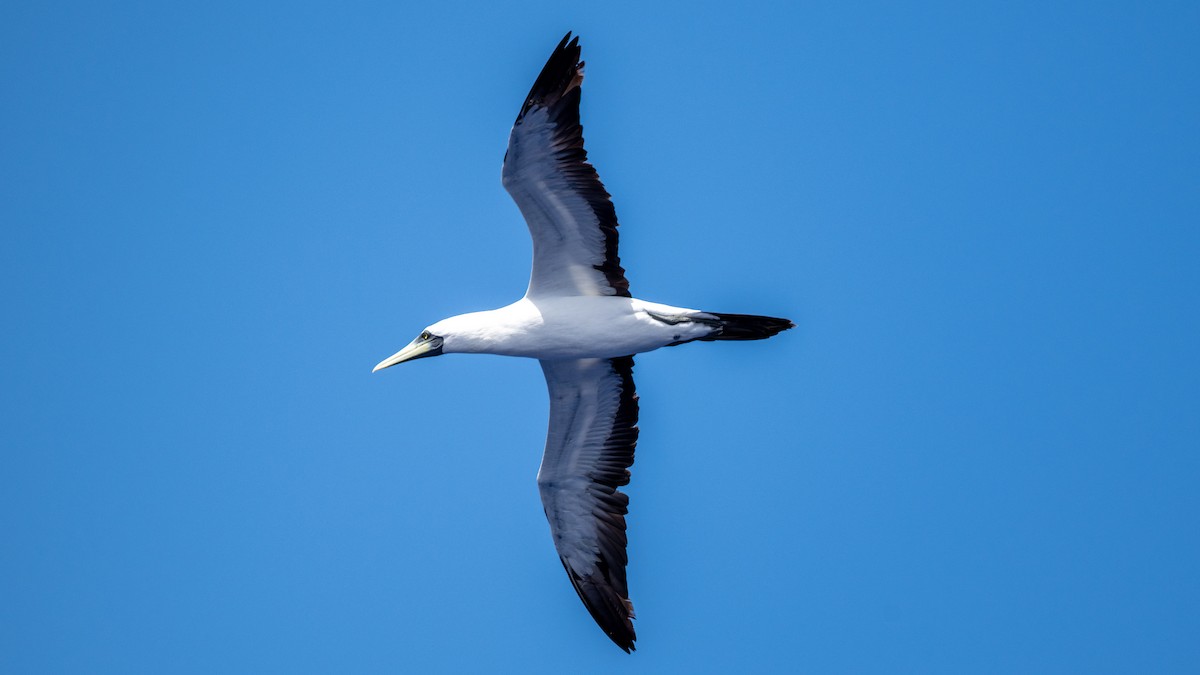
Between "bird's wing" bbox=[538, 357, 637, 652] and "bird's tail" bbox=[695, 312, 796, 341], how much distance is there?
162cm

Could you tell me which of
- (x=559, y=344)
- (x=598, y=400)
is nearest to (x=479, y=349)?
(x=559, y=344)

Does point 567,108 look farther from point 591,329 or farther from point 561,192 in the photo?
point 591,329

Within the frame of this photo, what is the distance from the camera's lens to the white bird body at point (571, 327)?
1482 centimetres

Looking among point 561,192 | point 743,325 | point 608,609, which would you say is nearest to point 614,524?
point 608,609

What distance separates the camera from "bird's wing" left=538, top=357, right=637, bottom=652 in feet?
53.1

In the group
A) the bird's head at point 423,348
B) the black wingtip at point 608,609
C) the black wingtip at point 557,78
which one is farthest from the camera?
the black wingtip at point 608,609

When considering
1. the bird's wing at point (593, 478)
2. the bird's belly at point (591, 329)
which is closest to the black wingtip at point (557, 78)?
the bird's belly at point (591, 329)

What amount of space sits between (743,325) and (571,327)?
6.76 feet

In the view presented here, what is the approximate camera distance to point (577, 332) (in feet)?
48.6

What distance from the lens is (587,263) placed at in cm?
1502

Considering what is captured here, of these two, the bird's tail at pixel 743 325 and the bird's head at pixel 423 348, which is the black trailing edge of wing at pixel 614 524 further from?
the bird's head at pixel 423 348

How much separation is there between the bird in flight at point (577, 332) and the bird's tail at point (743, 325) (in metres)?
0.01

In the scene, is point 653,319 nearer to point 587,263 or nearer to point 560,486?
point 587,263

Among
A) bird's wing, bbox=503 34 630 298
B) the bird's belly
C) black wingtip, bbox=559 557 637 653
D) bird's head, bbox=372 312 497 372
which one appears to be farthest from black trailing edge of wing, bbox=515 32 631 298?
black wingtip, bbox=559 557 637 653
